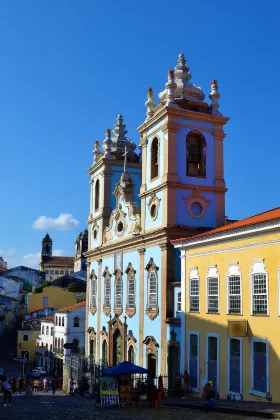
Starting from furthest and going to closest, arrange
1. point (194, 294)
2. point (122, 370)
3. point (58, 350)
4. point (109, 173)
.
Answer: point (58, 350) → point (109, 173) → point (194, 294) → point (122, 370)

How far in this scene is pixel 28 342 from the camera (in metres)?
67.0

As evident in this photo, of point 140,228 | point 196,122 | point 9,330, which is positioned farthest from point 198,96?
point 9,330

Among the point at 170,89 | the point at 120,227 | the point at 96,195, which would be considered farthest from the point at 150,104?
the point at 96,195

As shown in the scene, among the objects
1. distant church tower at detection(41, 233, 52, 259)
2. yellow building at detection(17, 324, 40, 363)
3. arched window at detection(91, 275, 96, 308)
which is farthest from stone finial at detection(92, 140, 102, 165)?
distant church tower at detection(41, 233, 52, 259)

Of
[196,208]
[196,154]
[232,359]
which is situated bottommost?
[232,359]

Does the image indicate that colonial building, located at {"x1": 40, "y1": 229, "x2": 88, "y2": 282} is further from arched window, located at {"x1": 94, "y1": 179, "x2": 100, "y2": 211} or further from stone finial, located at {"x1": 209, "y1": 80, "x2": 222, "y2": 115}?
stone finial, located at {"x1": 209, "y1": 80, "x2": 222, "y2": 115}

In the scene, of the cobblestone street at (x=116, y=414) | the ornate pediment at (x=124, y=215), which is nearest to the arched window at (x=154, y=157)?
the ornate pediment at (x=124, y=215)

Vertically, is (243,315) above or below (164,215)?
below

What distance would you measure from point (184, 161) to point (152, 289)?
21.7ft

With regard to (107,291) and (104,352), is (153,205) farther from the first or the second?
(104,352)

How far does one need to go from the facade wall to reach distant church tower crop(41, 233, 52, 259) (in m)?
117

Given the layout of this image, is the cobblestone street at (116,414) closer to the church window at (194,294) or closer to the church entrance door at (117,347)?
the church window at (194,294)

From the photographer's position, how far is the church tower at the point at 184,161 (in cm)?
2770

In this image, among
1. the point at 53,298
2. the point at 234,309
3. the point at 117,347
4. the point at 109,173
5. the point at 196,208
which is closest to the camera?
the point at 234,309
